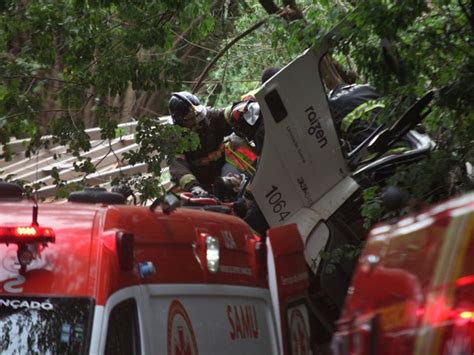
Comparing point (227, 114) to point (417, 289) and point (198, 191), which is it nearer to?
point (198, 191)

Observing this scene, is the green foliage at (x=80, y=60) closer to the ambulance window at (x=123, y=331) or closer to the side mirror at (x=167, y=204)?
the side mirror at (x=167, y=204)

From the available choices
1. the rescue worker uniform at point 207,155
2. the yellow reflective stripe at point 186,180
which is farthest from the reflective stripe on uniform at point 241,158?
the yellow reflective stripe at point 186,180

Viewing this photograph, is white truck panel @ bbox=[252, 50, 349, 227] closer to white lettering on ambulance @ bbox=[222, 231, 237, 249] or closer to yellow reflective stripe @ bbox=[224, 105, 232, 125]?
yellow reflective stripe @ bbox=[224, 105, 232, 125]

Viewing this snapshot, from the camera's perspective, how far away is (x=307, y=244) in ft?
27.8

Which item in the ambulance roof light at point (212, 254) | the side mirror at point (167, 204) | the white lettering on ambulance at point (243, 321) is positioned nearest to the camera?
the side mirror at point (167, 204)

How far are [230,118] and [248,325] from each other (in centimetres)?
395

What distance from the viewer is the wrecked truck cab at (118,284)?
4664mm

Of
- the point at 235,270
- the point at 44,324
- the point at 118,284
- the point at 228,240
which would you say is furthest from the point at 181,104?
the point at 44,324

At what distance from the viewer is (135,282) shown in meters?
4.97

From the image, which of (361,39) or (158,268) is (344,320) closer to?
(158,268)

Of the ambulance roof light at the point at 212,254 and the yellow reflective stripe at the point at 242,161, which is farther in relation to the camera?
the yellow reflective stripe at the point at 242,161

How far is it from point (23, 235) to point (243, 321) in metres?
1.64

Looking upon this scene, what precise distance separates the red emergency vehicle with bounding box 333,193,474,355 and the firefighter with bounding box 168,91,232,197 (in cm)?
590

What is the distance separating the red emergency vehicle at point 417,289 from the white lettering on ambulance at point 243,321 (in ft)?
4.74
